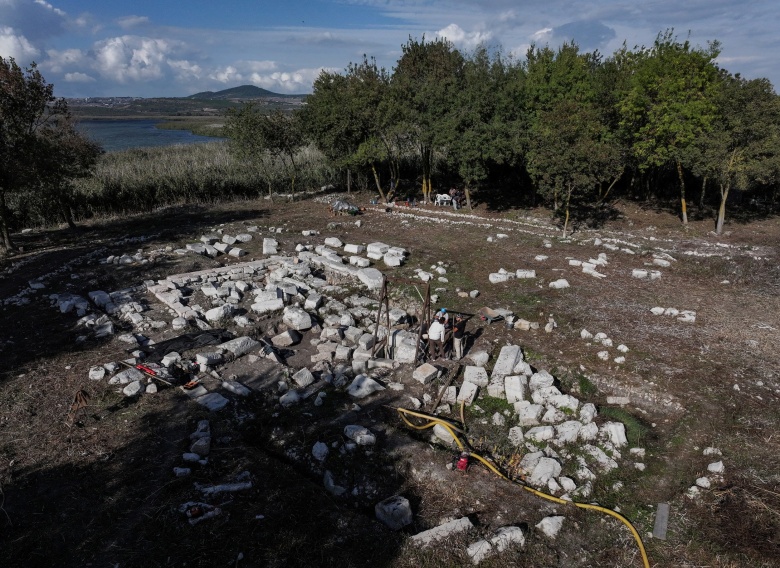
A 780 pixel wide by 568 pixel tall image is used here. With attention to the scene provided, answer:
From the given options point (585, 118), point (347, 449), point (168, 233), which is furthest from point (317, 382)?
point (585, 118)

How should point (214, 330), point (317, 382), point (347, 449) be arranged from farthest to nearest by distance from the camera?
point (214, 330), point (317, 382), point (347, 449)

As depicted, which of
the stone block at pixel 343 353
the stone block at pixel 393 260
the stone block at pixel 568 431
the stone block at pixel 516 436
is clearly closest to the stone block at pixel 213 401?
the stone block at pixel 343 353

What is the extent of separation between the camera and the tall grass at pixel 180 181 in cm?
2323

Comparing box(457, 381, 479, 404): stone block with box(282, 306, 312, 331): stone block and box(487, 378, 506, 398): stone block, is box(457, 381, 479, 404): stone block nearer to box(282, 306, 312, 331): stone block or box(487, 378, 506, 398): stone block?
box(487, 378, 506, 398): stone block

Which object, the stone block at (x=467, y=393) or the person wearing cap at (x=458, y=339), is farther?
the person wearing cap at (x=458, y=339)

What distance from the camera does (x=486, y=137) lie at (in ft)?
62.3

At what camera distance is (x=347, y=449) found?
22.9ft

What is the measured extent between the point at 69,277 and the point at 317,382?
9.63 m

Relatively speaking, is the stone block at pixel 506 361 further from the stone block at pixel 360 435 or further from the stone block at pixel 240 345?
the stone block at pixel 240 345

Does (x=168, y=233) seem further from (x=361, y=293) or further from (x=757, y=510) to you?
(x=757, y=510)

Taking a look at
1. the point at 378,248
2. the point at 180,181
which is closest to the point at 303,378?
the point at 378,248

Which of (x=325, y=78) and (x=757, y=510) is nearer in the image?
(x=757, y=510)

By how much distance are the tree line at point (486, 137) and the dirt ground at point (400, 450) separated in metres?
5.45

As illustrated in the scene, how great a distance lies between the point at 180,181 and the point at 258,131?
22.3ft
